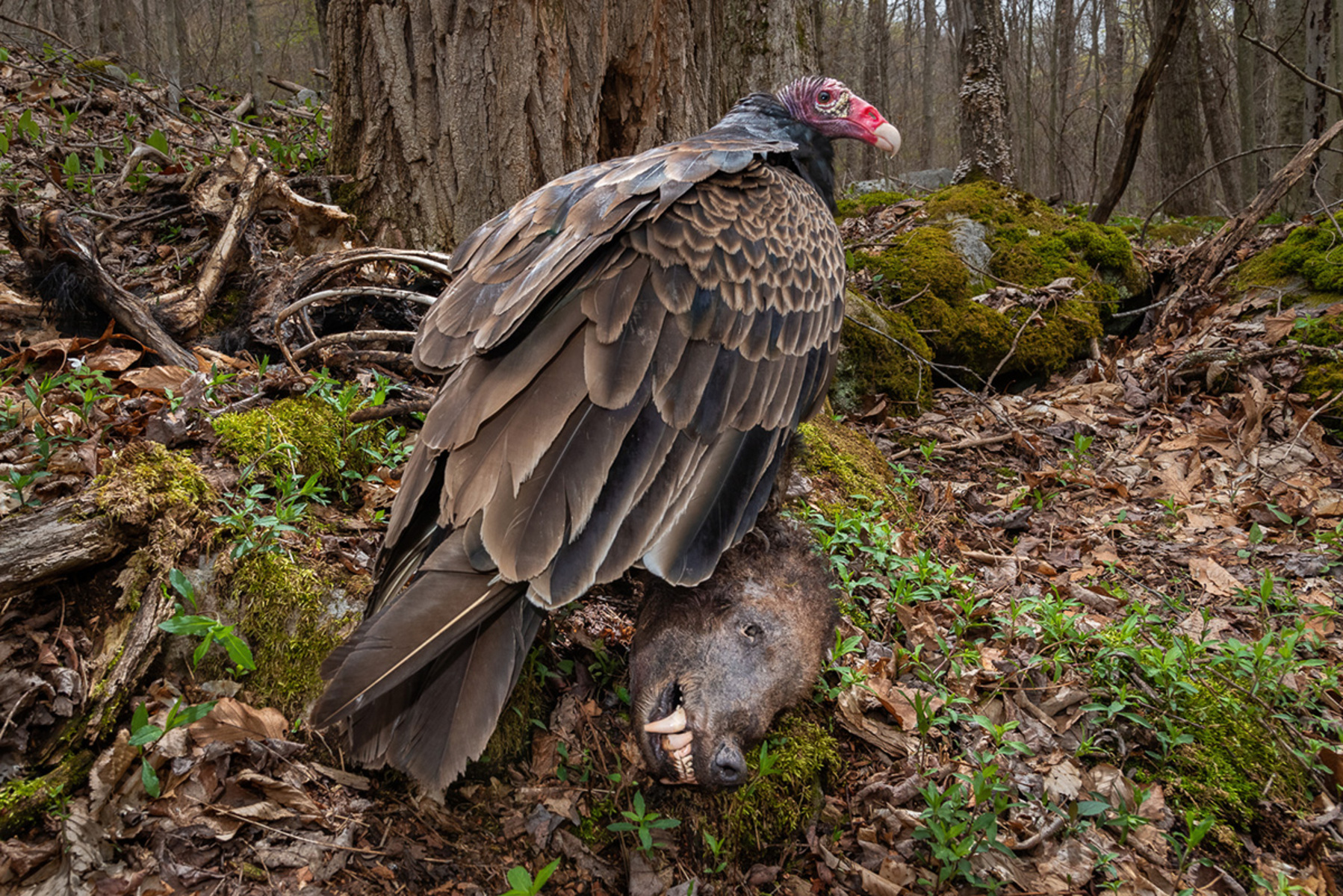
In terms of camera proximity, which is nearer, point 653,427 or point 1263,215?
point 653,427

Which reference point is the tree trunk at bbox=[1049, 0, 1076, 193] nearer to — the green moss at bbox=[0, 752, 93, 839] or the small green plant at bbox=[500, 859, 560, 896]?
the small green plant at bbox=[500, 859, 560, 896]

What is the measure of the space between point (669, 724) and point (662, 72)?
147 inches

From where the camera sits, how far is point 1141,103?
648cm

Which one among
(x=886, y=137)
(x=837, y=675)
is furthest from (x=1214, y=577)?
(x=886, y=137)

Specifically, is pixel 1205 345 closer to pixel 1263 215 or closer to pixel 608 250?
pixel 1263 215

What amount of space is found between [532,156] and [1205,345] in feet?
15.1

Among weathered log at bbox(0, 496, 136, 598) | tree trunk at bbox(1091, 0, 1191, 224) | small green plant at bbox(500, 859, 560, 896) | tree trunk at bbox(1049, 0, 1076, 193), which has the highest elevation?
tree trunk at bbox(1049, 0, 1076, 193)

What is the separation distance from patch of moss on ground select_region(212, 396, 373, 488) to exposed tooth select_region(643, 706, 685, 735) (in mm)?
1502

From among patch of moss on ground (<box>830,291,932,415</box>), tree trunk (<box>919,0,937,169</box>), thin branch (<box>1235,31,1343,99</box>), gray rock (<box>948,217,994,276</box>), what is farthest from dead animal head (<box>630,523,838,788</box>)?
tree trunk (<box>919,0,937,169</box>)

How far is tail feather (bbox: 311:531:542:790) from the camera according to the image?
5.67 feet

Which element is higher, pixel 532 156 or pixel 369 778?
pixel 532 156

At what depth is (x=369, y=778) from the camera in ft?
7.04

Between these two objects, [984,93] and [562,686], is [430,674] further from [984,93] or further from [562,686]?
[984,93]

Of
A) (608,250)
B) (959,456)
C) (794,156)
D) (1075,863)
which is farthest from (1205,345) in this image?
(608,250)
